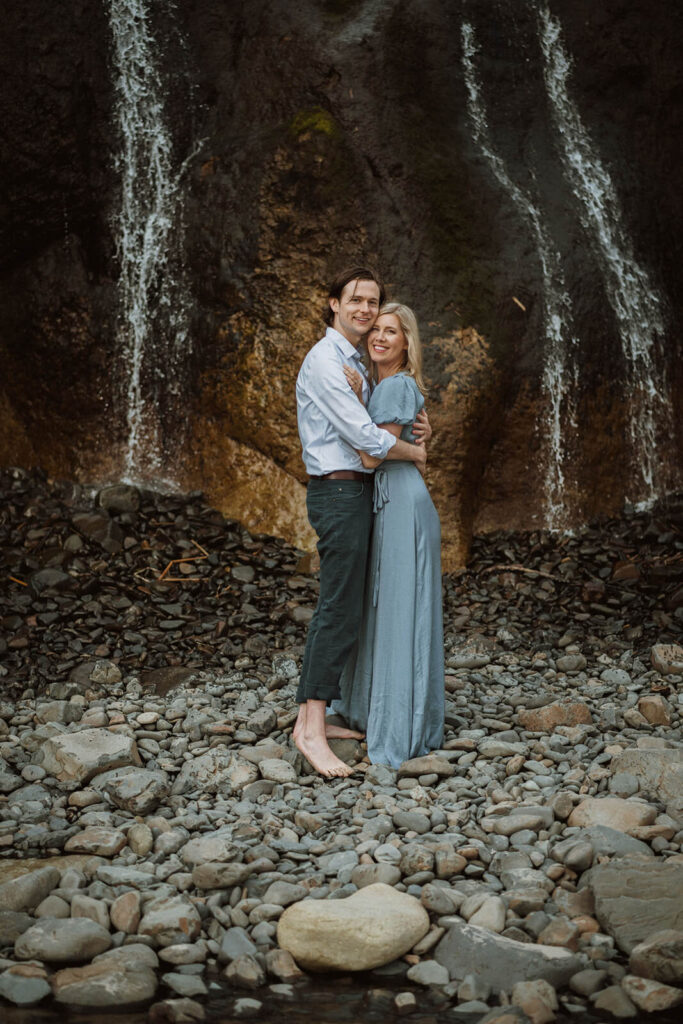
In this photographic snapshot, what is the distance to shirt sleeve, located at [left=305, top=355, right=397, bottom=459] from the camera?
4.13m

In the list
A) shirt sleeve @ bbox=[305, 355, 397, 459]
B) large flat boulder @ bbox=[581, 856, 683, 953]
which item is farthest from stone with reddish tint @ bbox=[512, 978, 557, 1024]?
shirt sleeve @ bbox=[305, 355, 397, 459]

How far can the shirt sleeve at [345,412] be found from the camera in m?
4.13

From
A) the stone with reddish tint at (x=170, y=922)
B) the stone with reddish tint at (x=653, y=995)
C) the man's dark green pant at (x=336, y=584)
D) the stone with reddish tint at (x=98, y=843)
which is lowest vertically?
the stone with reddish tint at (x=653, y=995)

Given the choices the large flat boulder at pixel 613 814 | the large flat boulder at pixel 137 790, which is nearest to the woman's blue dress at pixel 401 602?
the large flat boulder at pixel 613 814

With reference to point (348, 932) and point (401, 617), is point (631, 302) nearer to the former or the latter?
point (401, 617)

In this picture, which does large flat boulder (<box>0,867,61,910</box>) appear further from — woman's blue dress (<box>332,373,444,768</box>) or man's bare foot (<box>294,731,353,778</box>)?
woman's blue dress (<box>332,373,444,768</box>)

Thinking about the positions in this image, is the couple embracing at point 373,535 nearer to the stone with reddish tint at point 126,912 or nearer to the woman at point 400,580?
the woman at point 400,580

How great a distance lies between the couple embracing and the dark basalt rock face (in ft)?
10.5

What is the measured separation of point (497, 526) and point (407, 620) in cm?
393

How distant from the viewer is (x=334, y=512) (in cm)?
427

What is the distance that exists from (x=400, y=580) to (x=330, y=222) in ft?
14.2

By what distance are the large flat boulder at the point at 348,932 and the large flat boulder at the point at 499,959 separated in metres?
0.14

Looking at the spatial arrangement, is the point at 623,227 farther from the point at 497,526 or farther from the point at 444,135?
the point at 497,526

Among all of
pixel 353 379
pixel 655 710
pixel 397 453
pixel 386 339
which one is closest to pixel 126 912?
pixel 397 453
